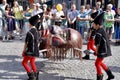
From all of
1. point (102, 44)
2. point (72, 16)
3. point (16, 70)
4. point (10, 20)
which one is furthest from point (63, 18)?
point (102, 44)

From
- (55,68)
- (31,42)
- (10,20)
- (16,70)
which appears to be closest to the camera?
(31,42)

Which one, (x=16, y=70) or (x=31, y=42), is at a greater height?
(x=31, y=42)

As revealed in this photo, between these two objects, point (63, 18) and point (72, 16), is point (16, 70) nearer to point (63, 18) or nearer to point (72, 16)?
point (63, 18)

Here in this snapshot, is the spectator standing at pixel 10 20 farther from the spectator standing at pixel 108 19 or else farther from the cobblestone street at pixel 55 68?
the spectator standing at pixel 108 19

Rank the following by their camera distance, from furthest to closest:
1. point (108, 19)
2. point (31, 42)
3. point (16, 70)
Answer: point (108, 19)
point (16, 70)
point (31, 42)

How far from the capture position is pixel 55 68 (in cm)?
920

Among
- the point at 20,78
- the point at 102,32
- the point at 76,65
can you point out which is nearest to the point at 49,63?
the point at 76,65

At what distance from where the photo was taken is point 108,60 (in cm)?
1044

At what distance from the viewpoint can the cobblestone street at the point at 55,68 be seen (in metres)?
8.31

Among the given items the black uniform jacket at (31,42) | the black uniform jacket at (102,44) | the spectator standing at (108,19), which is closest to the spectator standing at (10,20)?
the spectator standing at (108,19)

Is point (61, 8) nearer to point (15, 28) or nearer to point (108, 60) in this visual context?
point (15, 28)

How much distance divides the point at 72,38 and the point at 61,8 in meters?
4.72

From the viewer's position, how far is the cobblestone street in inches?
327

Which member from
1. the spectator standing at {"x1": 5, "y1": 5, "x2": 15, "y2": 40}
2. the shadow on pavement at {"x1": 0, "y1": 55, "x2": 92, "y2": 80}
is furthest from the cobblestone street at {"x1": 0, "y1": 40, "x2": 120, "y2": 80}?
the spectator standing at {"x1": 5, "y1": 5, "x2": 15, "y2": 40}
